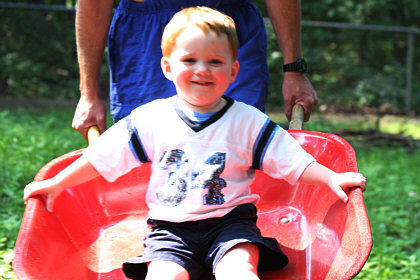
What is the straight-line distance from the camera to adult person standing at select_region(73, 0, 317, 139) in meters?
2.39

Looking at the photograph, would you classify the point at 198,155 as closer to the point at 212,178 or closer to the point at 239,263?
the point at 212,178

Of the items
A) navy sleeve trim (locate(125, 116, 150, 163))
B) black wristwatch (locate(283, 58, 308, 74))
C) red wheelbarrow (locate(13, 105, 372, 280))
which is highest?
black wristwatch (locate(283, 58, 308, 74))

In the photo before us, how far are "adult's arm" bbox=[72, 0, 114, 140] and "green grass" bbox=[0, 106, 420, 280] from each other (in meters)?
0.83

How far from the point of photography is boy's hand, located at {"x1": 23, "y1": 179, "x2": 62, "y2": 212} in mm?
1853

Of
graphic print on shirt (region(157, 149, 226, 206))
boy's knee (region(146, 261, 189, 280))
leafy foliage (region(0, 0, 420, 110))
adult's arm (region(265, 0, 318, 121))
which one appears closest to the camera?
boy's knee (region(146, 261, 189, 280))

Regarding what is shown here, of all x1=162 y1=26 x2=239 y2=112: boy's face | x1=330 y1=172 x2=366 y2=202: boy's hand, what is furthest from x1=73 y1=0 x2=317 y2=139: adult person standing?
x1=330 y1=172 x2=366 y2=202: boy's hand

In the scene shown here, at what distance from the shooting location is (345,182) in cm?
179

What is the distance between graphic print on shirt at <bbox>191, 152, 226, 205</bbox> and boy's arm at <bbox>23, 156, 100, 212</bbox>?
37 cm

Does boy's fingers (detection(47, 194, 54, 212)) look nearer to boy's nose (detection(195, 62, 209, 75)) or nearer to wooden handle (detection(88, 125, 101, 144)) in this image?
wooden handle (detection(88, 125, 101, 144))

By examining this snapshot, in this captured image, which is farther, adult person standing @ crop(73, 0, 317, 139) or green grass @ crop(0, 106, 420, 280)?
green grass @ crop(0, 106, 420, 280)

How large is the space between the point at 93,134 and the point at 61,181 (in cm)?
41

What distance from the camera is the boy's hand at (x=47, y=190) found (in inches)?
72.9

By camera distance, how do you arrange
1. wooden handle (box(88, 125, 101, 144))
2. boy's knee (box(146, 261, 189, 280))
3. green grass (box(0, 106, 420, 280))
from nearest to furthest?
boy's knee (box(146, 261, 189, 280)) → wooden handle (box(88, 125, 101, 144)) → green grass (box(0, 106, 420, 280))

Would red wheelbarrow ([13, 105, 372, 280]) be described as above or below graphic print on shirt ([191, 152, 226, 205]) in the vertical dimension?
below
